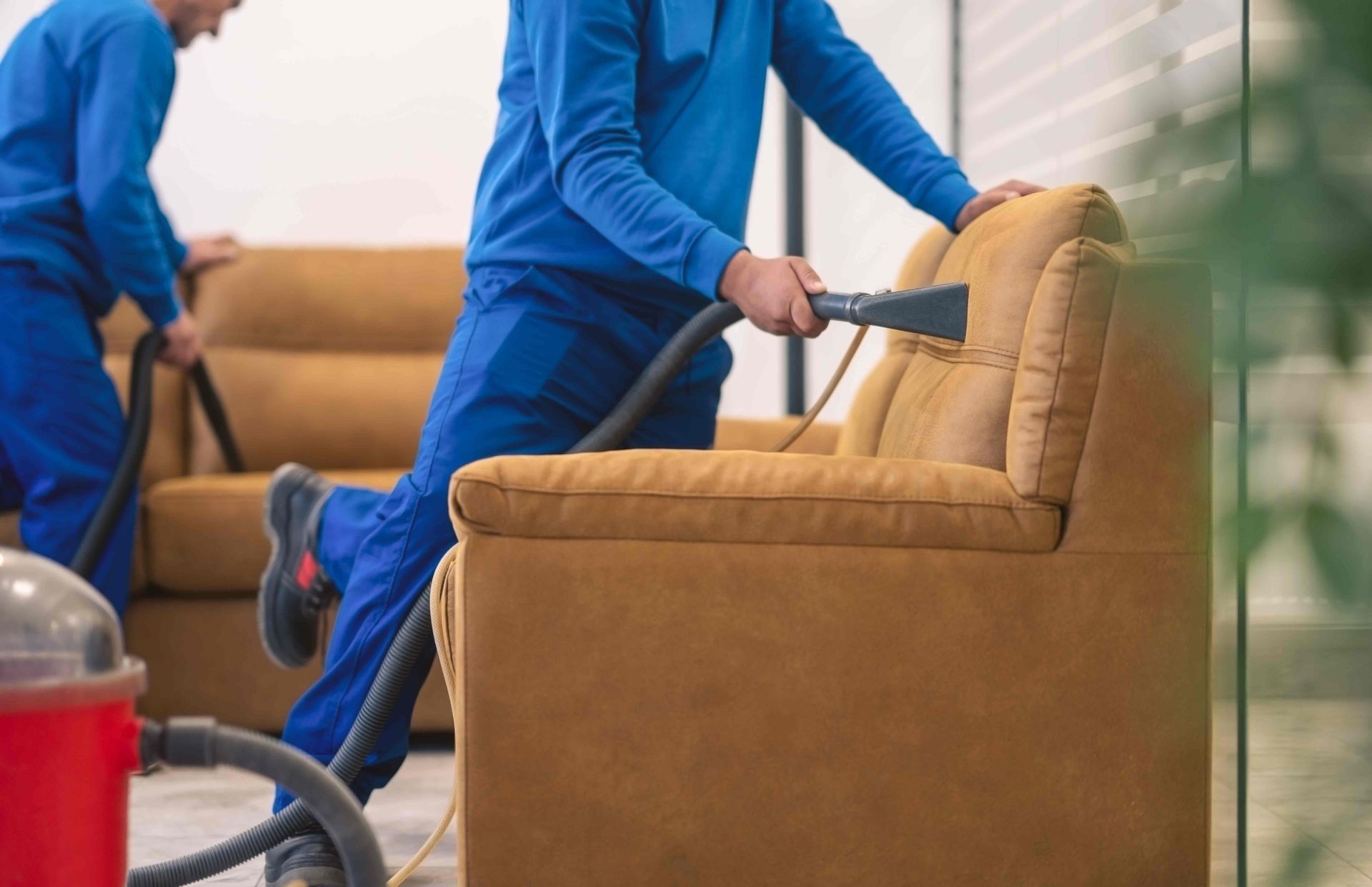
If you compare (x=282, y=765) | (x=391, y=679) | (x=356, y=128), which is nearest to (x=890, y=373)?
(x=391, y=679)

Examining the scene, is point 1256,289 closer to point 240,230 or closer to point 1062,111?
point 1062,111

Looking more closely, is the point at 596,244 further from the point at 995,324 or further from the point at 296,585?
the point at 296,585

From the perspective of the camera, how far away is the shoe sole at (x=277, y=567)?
193 cm

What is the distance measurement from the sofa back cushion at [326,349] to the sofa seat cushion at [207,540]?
0.48 meters

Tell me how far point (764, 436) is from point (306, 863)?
1314 mm

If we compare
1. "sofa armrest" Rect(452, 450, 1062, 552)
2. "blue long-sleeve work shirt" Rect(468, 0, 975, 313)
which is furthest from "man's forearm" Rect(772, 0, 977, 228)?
"sofa armrest" Rect(452, 450, 1062, 552)

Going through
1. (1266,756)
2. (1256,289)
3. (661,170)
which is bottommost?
(1266,756)

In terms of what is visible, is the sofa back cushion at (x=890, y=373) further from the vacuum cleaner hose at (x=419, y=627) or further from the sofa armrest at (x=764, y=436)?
the sofa armrest at (x=764, y=436)

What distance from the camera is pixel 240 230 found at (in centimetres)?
345

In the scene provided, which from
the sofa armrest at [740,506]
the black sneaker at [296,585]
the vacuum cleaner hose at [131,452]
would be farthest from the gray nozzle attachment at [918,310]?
the vacuum cleaner hose at [131,452]

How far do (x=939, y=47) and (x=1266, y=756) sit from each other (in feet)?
10.0

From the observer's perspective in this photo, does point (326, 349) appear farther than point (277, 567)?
Yes

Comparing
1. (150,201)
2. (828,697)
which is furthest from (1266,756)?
(150,201)

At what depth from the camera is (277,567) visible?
76.8 inches
